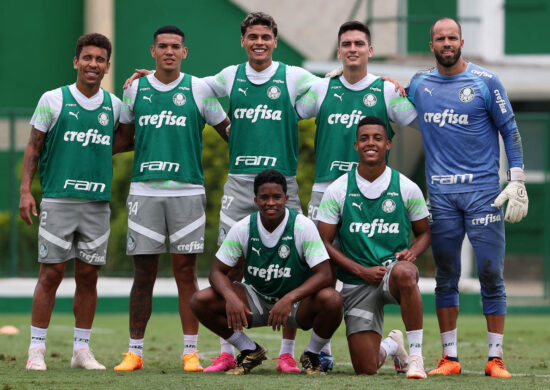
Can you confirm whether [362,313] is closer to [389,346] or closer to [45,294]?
[389,346]

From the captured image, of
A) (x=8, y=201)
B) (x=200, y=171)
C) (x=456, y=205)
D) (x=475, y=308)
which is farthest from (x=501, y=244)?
(x=8, y=201)

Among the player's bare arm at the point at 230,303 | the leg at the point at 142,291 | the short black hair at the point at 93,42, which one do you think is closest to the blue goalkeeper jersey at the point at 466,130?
the player's bare arm at the point at 230,303

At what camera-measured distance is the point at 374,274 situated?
7.32 metres

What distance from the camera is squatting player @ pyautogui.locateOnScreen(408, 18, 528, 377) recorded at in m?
7.58

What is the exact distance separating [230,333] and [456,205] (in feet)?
5.95

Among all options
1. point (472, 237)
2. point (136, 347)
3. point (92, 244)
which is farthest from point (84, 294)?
point (472, 237)

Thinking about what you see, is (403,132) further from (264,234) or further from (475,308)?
(264,234)

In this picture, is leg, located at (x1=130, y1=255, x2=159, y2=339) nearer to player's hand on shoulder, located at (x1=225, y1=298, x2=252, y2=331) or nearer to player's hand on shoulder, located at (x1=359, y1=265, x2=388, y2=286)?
player's hand on shoulder, located at (x1=225, y1=298, x2=252, y2=331)

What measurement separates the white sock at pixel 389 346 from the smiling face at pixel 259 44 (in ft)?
7.09

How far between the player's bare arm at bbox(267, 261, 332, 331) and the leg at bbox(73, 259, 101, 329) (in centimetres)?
150

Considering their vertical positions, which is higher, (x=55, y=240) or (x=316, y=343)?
(x=55, y=240)

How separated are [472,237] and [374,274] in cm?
83

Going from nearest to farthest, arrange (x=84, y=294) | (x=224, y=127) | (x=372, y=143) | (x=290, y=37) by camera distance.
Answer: (x=372, y=143) → (x=84, y=294) → (x=224, y=127) → (x=290, y=37)

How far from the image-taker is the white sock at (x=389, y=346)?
7.64 metres
